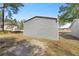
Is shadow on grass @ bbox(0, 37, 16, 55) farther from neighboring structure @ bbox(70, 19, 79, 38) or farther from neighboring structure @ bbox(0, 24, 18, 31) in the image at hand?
neighboring structure @ bbox(70, 19, 79, 38)

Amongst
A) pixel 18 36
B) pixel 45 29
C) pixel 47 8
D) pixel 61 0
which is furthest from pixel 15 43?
pixel 61 0

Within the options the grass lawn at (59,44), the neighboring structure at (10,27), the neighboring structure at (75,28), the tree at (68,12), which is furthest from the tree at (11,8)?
the neighboring structure at (75,28)

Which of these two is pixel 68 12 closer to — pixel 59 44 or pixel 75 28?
pixel 75 28

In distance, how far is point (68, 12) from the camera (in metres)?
1.96

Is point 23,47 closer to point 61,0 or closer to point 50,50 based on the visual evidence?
point 50,50

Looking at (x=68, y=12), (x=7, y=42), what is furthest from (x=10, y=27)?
(x=68, y=12)

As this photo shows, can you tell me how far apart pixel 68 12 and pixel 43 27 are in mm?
353

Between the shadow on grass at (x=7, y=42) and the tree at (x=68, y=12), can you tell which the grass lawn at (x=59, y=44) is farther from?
the tree at (x=68, y=12)

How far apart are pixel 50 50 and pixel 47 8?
502 millimetres

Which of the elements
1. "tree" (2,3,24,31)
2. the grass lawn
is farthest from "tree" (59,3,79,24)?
"tree" (2,3,24,31)

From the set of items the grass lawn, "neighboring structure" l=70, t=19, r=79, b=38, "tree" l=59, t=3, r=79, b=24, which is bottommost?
the grass lawn

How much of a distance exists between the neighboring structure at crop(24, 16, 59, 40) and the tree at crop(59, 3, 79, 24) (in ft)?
0.32

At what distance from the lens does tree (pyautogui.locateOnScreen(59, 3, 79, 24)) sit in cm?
194

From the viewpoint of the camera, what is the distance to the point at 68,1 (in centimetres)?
194
